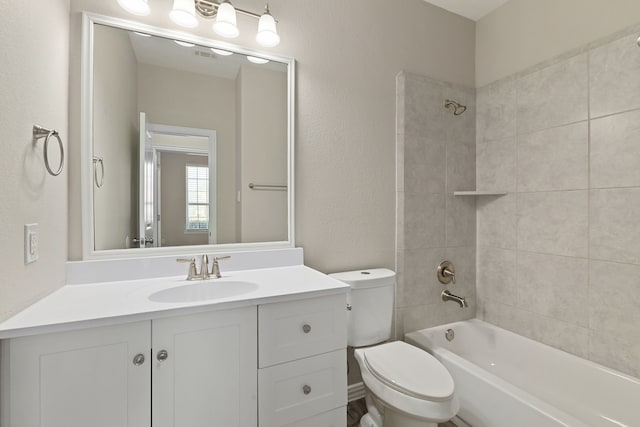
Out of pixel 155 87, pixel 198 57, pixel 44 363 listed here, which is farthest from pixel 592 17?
pixel 44 363

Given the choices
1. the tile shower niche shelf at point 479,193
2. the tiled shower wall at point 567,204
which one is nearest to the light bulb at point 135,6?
the tile shower niche shelf at point 479,193

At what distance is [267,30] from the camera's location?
1.49m

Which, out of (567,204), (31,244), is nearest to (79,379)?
(31,244)

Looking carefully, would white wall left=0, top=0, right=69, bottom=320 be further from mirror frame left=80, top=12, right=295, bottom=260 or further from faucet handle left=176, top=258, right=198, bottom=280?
faucet handle left=176, top=258, right=198, bottom=280

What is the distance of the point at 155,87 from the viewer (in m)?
1.39

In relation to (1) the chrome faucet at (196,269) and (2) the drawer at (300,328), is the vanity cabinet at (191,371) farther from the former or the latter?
(1) the chrome faucet at (196,269)

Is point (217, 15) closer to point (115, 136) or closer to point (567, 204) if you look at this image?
point (115, 136)

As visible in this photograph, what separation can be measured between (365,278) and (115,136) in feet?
4.59

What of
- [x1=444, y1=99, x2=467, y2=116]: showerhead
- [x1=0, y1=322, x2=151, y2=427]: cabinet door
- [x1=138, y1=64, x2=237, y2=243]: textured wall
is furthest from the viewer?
[x1=444, y1=99, x2=467, y2=116]: showerhead

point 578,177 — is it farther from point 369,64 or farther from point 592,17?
point 369,64

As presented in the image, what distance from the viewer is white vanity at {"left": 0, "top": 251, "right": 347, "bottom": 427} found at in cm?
81

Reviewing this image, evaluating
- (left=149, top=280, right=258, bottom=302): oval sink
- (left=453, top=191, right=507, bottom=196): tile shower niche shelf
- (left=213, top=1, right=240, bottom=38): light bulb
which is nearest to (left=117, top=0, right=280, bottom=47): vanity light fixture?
(left=213, top=1, right=240, bottom=38): light bulb

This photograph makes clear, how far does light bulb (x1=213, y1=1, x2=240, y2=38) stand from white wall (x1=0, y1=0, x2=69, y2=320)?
1.92ft

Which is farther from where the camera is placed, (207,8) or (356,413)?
(356,413)
